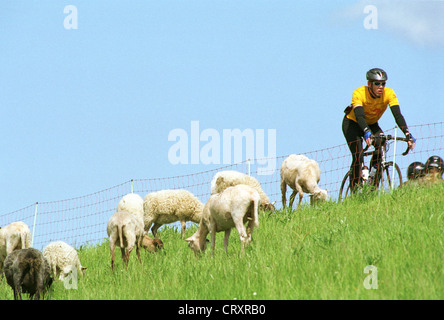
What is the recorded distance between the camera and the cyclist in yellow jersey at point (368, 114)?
12.6 m

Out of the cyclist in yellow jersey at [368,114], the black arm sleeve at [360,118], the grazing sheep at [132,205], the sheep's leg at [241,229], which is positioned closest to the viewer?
the sheep's leg at [241,229]

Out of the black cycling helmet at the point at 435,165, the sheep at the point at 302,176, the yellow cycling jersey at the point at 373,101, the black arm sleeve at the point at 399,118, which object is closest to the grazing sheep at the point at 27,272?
the sheep at the point at 302,176

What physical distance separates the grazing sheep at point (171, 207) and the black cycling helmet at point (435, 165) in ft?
19.6

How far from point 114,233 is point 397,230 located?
5.26 m

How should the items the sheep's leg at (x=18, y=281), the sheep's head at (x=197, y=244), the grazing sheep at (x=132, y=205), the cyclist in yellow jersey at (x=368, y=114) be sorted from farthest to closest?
the grazing sheep at (x=132, y=205) < the cyclist in yellow jersey at (x=368, y=114) < the sheep's head at (x=197, y=244) < the sheep's leg at (x=18, y=281)

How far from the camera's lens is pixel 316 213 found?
12.3 m

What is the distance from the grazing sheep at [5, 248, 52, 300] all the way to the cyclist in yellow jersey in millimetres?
6854

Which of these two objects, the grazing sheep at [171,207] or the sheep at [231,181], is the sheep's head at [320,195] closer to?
the sheep at [231,181]

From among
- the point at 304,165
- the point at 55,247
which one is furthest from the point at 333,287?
the point at 304,165

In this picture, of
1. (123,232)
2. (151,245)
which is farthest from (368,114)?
(123,232)

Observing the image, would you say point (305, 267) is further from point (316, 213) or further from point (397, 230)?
point (316, 213)

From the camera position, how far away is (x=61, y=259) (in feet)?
37.7

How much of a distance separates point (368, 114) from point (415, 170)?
2110 millimetres

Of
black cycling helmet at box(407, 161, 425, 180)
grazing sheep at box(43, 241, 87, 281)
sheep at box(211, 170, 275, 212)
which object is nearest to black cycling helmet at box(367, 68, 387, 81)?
black cycling helmet at box(407, 161, 425, 180)
